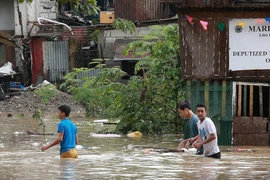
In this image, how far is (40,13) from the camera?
1570 inches

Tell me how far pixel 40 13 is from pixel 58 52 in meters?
2.91

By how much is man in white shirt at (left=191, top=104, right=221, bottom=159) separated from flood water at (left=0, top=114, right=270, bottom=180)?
0.20 metres

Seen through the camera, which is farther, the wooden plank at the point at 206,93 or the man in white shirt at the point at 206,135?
the wooden plank at the point at 206,93

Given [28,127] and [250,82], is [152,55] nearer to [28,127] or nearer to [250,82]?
[250,82]

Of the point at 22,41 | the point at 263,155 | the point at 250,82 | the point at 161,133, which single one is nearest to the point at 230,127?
the point at 250,82

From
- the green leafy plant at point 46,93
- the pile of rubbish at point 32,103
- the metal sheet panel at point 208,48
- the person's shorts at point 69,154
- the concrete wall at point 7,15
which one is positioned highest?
the concrete wall at point 7,15

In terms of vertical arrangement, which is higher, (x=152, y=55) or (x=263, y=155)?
(x=152, y=55)

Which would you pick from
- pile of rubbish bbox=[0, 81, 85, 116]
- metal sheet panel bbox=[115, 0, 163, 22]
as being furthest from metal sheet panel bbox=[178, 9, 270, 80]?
metal sheet panel bbox=[115, 0, 163, 22]

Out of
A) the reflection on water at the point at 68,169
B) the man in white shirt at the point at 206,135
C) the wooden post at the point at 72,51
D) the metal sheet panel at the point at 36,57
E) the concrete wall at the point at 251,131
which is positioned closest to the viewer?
the reflection on water at the point at 68,169

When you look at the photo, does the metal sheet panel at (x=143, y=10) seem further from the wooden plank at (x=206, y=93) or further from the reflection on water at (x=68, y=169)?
the reflection on water at (x=68, y=169)

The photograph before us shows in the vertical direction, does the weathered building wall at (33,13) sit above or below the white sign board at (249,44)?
above

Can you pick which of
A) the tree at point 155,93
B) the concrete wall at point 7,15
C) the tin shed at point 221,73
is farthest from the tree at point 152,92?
the concrete wall at point 7,15

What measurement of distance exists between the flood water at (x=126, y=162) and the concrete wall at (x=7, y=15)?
20.2m

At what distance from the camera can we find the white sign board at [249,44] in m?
16.8
